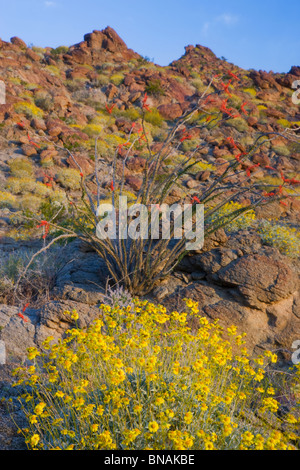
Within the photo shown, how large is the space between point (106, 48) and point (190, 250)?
89.9ft

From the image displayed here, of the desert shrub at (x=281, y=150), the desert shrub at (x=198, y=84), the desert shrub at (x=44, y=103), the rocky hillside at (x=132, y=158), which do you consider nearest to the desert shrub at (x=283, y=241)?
the rocky hillside at (x=132, y=158)

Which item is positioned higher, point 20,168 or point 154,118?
point 154,118

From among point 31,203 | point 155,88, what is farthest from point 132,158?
point 155,88

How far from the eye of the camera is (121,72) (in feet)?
79.3

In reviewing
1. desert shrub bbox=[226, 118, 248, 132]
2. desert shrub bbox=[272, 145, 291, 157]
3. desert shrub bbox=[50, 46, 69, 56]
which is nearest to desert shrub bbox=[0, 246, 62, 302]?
desert shrub bbox=[272, 145, 291, 157]

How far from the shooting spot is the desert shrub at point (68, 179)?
11008 mm

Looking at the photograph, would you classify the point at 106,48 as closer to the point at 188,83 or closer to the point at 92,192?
the point at 188,83

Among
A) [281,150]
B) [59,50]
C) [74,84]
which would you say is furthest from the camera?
[59,50]

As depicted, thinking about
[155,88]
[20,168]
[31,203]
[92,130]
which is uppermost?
[155,88]

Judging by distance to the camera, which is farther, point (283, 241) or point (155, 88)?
point (155, 88)

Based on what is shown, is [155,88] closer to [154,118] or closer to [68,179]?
[154,118]

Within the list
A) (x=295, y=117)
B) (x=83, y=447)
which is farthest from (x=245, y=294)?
(x=295, y=117)

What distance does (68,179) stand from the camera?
11.1 meters

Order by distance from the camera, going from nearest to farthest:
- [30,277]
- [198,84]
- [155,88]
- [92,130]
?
[30,277], [92,130], [155,88], [198,84]
